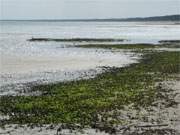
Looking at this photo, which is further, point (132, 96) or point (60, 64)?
point (60, 64)

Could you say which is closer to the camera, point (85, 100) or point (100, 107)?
point (100, 107)

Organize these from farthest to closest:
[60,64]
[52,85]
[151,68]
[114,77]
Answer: [60,64], [151,68], [114,77], [52,85]

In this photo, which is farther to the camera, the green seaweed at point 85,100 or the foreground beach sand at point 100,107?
the green seaweed at point 85,100

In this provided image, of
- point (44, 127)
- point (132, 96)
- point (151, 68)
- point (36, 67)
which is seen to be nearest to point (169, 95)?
point (132, 96)

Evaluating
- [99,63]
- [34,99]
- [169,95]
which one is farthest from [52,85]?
[99,63]

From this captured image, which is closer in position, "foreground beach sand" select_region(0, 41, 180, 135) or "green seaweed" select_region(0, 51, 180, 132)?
"foreground beach sand" select_region(0, 41, 180, 135)

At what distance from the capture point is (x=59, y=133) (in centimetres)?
1614

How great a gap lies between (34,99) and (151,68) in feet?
49.0

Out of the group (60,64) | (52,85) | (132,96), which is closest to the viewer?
(132,96)

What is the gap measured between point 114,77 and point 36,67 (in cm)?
1149

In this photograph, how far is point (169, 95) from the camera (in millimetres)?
23391

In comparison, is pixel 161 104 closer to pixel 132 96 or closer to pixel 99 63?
pixel 132 96

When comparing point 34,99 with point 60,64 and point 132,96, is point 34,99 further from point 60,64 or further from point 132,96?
point 60,64

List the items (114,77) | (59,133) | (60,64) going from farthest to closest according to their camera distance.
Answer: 1. (60,64)
2. (114,77)
3. (59,133)
